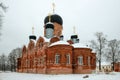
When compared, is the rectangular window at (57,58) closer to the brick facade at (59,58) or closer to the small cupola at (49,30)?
the brick facade at (59,58)

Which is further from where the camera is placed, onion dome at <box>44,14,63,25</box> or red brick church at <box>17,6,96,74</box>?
onion dome at <box>44,14,63,25</box>

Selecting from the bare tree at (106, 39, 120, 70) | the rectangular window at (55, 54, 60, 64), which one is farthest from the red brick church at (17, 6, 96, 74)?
the bare tree at (106, 39, 120, 70)

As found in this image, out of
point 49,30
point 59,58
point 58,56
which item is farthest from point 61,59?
point 49,30

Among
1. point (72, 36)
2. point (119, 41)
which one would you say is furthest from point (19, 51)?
point (119, 41)

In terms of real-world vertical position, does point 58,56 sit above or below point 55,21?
below

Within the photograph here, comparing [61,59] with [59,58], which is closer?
[61,59]

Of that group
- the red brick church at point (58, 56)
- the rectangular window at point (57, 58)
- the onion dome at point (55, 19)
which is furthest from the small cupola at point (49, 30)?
the rectangular window at point (57, 58)

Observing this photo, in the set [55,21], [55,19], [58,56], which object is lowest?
[58,56]

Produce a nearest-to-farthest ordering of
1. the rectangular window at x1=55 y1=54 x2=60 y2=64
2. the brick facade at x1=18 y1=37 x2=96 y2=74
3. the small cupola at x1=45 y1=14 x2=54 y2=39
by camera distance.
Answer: the brick facade at x1=18 y1=37 x2=96 y2=74, the rectangular window at x1=55 y1=54 x2=60 y2=64, the small cupola at x1=45 y1=14 x2=54 y2=39

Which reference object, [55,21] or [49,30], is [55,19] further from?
[49,30]

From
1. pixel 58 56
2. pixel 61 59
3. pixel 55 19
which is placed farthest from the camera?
pixel 55 19

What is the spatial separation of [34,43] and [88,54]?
12.8m

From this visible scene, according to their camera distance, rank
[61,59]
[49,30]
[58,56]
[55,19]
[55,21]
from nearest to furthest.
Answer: [61,59], [58,56], [49,30], [55,19], [55,21]

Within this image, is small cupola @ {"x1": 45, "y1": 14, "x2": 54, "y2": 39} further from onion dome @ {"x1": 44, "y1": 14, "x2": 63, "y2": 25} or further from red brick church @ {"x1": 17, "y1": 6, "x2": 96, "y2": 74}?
onion dome @ {"x1": 44, "y1": 14, "x2": 63, "y2": 25}
